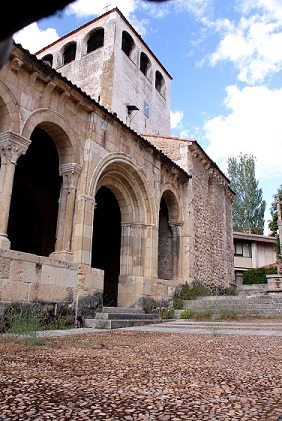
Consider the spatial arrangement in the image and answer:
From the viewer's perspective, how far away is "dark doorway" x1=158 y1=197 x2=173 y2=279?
12.1 meters

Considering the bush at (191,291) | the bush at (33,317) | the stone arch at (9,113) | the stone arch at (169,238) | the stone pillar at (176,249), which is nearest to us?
the bush at (33,317)

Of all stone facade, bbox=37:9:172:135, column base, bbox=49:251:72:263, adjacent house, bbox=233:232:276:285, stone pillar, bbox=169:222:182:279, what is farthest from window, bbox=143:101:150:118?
column base, bbox=49:251:72:263

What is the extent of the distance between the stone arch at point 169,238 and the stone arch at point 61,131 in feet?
15.2

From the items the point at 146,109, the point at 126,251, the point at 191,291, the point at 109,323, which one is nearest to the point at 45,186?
the point at 126,251

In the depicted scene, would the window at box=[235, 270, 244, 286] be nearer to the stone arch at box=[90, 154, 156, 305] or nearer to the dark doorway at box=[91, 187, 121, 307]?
the dark doorway at box=[91, 187, 121, 307]

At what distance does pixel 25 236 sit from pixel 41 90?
562 centimetres

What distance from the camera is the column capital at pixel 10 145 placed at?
21.1 feet

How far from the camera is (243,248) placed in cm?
2783

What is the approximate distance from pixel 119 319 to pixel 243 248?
21619 millimetres

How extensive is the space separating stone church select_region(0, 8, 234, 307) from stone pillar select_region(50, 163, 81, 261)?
0.02 meters

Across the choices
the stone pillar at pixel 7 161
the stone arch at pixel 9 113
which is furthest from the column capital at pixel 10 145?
the stone arch at pixel 9 113

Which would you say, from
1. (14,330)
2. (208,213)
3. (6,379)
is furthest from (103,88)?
(6,379)

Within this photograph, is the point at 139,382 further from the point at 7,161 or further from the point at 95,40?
the point at 95,40

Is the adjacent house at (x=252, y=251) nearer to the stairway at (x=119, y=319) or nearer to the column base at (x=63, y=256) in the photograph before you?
the stairway at (x=119, y=319)
